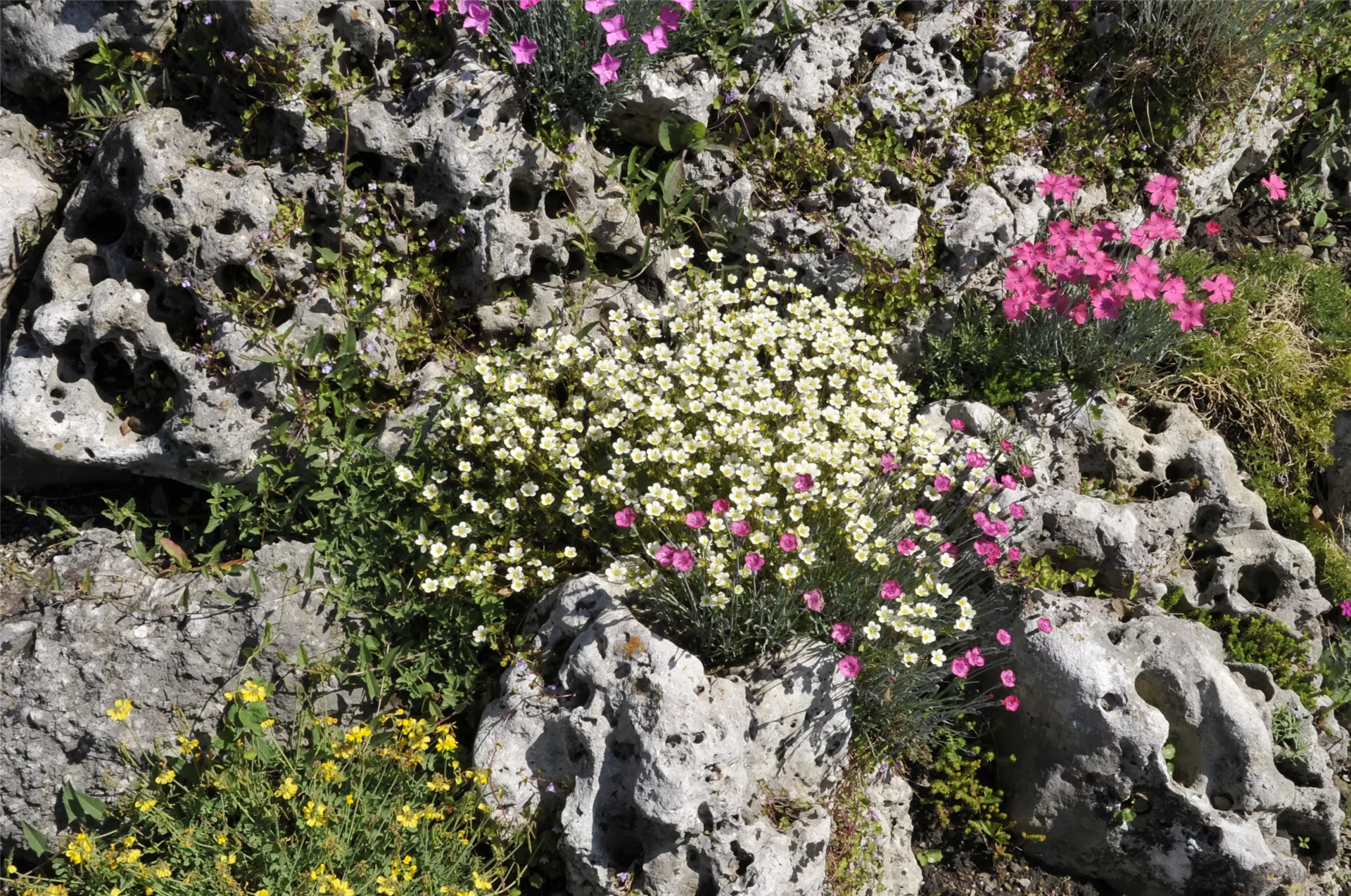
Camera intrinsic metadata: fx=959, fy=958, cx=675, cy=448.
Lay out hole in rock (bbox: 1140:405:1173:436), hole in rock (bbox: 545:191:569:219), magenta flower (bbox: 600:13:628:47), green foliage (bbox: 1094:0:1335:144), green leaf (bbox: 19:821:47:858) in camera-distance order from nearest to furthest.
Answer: green leaf (bbox: 19:821:47:858)
magenta flower (bbox: 600:13:628:47)
hole in rock (bbox: 545:191:569:219)
hole in rock (bbox: 1140:405:1173:436)
green foliage (bbox: 1094:0:1335:144)

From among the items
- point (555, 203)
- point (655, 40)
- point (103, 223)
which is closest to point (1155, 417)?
point (655, 40)

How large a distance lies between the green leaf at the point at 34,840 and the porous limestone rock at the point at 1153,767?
13.4 feet

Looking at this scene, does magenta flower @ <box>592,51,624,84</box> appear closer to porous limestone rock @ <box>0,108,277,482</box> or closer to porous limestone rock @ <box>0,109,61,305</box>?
porous limestone rock @ <box>0,108,277,482</box>

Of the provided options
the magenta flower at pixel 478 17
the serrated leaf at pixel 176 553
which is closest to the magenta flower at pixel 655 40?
the magenta flower at pixel 478 17

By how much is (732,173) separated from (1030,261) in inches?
66.7

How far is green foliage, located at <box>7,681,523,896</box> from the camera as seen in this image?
11.5 feet

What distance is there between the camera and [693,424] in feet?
14.8

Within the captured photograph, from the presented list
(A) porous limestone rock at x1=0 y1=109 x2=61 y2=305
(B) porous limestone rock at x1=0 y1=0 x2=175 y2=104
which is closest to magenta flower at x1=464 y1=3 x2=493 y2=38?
(B) porous limestone rock at x1=0 y1=0 x2=175 y2=104

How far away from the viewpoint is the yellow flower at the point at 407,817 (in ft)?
11.5

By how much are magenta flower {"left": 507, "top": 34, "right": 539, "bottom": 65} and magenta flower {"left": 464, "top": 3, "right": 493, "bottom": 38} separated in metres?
0.17

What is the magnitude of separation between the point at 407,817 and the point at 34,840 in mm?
1555

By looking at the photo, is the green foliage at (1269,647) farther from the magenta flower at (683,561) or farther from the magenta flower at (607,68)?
the magenta flower at (607,68)

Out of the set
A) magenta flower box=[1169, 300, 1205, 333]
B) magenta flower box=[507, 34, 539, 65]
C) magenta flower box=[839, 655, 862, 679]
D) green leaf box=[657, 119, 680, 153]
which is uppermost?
magenta flower box=[507, 34, 539, 65]

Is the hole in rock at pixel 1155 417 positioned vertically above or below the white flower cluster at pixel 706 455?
above
